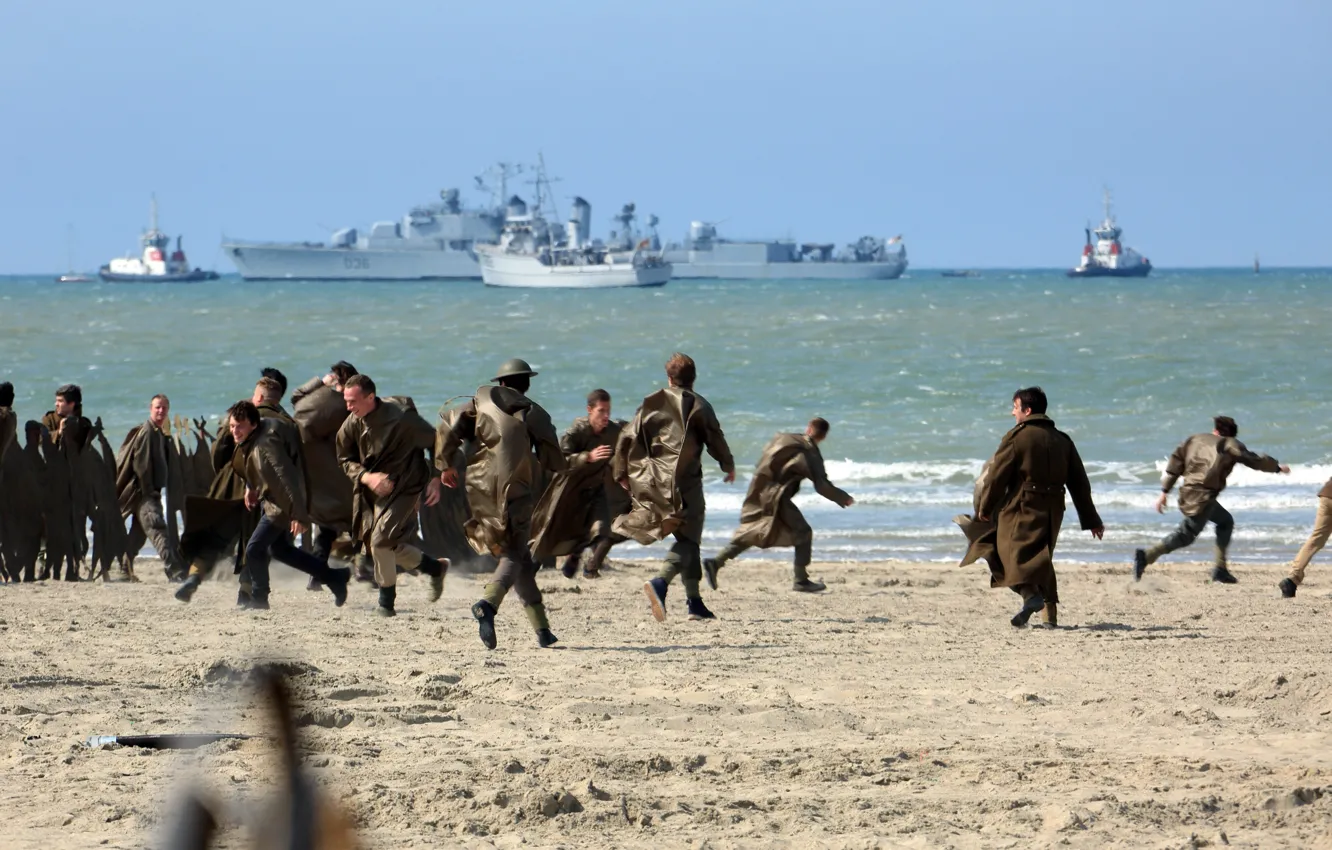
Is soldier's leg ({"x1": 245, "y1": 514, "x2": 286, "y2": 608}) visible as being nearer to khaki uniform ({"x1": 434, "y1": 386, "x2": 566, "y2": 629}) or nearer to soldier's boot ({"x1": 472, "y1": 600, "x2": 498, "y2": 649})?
khaki uniform ({"x1": 434, "y1": 386, "x2": 566, "y2": 629})

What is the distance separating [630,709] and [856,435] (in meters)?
19.7

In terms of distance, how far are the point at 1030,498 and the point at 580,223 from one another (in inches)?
4664

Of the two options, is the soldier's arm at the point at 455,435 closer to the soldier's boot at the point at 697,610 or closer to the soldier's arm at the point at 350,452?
the soldier's arm at the point at 350,452

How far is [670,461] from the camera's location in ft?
29.1

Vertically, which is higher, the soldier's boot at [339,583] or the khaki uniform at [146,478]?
the khaki uniform at [146,478]

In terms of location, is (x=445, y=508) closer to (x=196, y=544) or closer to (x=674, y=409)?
(x=196, y=544)

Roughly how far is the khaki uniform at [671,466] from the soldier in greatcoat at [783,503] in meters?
1.77

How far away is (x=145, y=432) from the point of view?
10648 mm

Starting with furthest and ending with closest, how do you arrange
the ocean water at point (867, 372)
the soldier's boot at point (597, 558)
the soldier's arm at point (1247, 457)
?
the ocean water at point (867, 372) → the soldier's boot at point (597, 558) → the soldier's arm at point (1247, 457)

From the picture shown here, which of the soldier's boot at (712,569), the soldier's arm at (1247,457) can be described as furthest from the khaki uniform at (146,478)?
the soldier's arm at (1247,457)

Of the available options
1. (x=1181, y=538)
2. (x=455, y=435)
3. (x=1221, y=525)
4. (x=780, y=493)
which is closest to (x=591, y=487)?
(x=780, y=493)

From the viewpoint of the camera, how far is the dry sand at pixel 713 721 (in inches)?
192

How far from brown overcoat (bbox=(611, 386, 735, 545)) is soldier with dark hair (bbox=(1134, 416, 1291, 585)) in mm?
3875

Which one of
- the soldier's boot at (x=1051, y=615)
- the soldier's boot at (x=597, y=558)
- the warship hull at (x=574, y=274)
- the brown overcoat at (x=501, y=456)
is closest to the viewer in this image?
the brown overcoat at (x=501, y=456)
